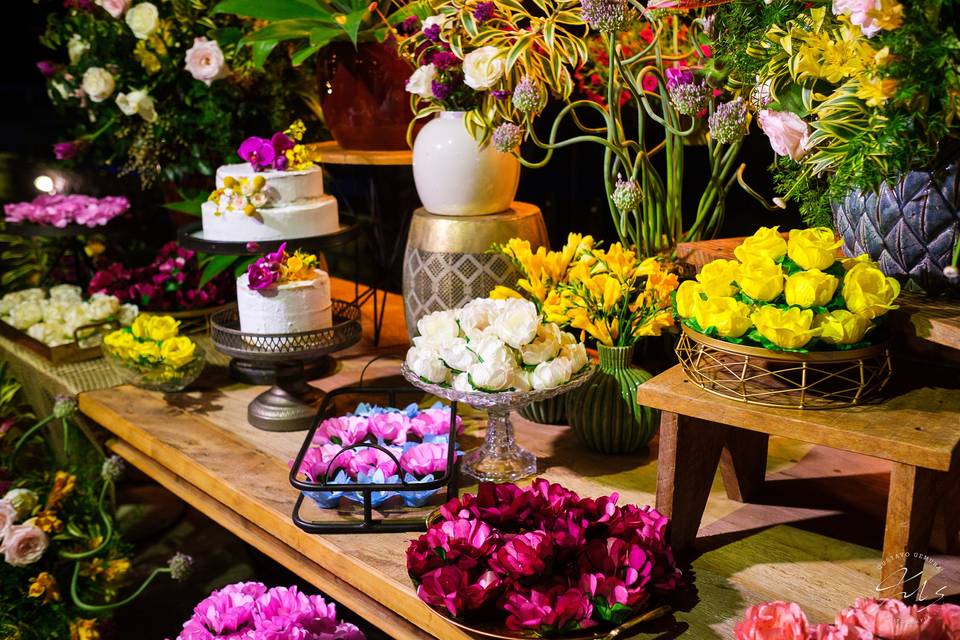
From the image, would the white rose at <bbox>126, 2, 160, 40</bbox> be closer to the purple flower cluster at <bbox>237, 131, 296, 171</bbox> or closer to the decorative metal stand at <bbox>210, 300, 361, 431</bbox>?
the purple flower cluster at <bbox>237, 131, 296, 171</bbox>

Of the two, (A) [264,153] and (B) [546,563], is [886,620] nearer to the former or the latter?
(B) [546,563]

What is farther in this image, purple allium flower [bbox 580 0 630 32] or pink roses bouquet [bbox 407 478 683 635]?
purple allium flower [bbox 580 0 630 32]

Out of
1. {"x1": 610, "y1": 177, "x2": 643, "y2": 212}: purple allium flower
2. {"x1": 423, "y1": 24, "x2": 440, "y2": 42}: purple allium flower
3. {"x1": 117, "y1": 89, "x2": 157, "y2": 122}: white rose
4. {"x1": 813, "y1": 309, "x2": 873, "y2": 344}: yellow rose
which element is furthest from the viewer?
{"x1": 117, "y1": 89, "x2": 157, "y2": 122}: white rose

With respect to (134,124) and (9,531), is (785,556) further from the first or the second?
(134,124)

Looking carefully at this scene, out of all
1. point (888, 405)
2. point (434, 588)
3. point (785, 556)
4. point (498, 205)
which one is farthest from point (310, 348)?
point (888, 405)

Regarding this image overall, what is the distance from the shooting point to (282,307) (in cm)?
146

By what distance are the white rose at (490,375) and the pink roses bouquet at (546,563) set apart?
17cm

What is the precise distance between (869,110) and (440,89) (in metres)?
0.78

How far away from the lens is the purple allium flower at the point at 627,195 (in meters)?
1.26

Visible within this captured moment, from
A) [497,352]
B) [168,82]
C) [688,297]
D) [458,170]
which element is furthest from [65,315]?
[688,297]

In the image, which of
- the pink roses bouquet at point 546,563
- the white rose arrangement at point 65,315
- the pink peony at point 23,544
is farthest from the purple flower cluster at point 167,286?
the pink roses bouquet at point 546,563

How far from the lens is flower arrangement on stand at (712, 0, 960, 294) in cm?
79

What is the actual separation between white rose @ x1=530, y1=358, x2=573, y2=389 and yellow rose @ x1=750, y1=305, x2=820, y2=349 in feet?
1.10

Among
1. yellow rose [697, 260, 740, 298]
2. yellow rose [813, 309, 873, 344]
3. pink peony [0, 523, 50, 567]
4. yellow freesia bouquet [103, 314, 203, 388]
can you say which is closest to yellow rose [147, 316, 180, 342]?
yellow freesia bouquet [103, 314, 203, 388]
